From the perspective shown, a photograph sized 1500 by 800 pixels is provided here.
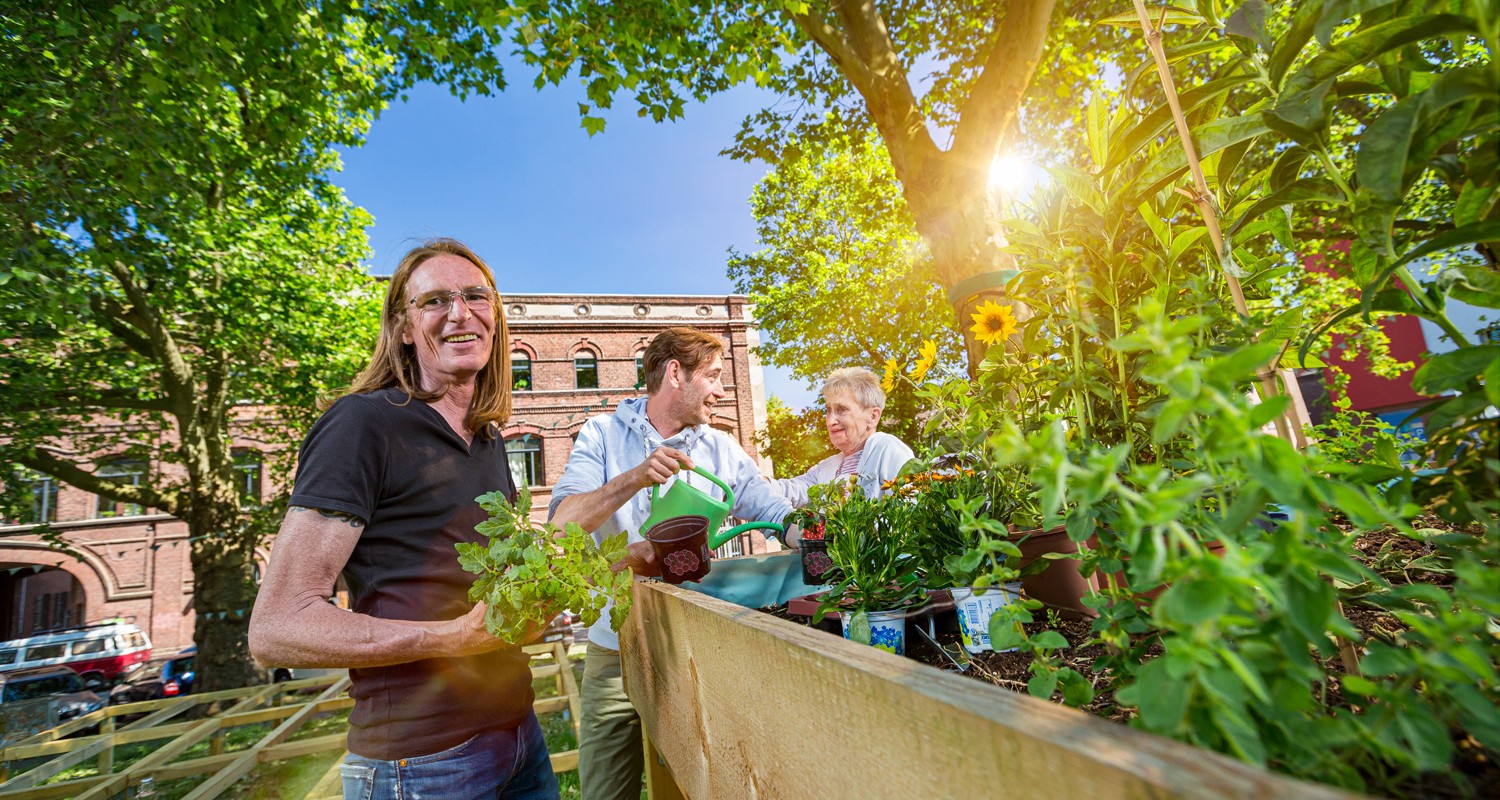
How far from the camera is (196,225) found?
6719 mm

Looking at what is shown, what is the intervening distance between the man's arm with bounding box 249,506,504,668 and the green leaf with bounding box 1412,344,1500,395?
131cm

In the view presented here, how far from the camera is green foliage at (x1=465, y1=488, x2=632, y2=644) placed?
105cm

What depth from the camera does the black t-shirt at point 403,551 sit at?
1.31 metres

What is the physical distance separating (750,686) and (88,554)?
24.5 metres

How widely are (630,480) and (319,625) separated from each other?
0.98 m

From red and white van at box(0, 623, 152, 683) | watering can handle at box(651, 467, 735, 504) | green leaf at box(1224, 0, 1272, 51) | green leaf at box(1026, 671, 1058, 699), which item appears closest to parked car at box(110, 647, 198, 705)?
red and white van at box(0, 623, 152, 683)

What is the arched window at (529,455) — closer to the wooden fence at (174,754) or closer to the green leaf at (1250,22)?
the wooden fence at (174,754)

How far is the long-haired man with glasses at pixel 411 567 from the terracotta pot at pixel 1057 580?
3.24 feet

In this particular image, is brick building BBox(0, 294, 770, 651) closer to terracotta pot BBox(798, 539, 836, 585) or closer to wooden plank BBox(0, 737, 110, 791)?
wooden plank BBox(0, 737, 110, 791)

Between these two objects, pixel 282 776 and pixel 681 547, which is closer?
pixel 681 547

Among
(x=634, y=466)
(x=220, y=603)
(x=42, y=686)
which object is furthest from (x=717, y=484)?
(x=42, y=686)

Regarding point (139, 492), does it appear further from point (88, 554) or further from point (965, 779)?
point (88, 554)

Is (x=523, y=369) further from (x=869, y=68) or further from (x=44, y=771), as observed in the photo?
(x=869, y=68)

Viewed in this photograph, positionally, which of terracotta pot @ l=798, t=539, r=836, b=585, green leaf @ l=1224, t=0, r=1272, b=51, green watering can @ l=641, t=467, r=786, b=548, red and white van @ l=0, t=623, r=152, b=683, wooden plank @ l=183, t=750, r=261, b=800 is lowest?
red and white van @ l=0, t=623, r=152, b=683
